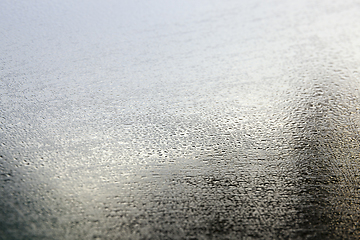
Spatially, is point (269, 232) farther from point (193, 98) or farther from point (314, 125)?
point (193, 98)

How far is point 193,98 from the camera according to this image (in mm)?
1713

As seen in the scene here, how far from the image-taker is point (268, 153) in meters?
1.34

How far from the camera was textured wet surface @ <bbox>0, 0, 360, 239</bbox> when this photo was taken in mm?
1074

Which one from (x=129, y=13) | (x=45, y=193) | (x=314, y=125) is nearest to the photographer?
(x=45, y=193)

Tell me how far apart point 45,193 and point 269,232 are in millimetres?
716

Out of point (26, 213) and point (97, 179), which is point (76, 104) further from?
point (26, 213)

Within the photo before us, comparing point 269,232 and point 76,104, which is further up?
point 76,104

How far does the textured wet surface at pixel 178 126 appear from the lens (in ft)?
3.52

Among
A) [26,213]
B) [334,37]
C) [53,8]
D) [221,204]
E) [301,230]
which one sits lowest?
[301,230]

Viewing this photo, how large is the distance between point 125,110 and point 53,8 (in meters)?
1.54

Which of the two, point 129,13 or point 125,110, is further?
point 129,13

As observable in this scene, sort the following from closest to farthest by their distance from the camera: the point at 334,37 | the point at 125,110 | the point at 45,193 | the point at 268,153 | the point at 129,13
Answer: the point at 45,193 → the point at 268,153 → the point at 125,110 → the point at 334,37 → the point at 129,13

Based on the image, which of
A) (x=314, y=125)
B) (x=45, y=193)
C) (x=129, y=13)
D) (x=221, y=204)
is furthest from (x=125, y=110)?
(x=129, y=13)

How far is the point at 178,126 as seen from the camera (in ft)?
4.94
